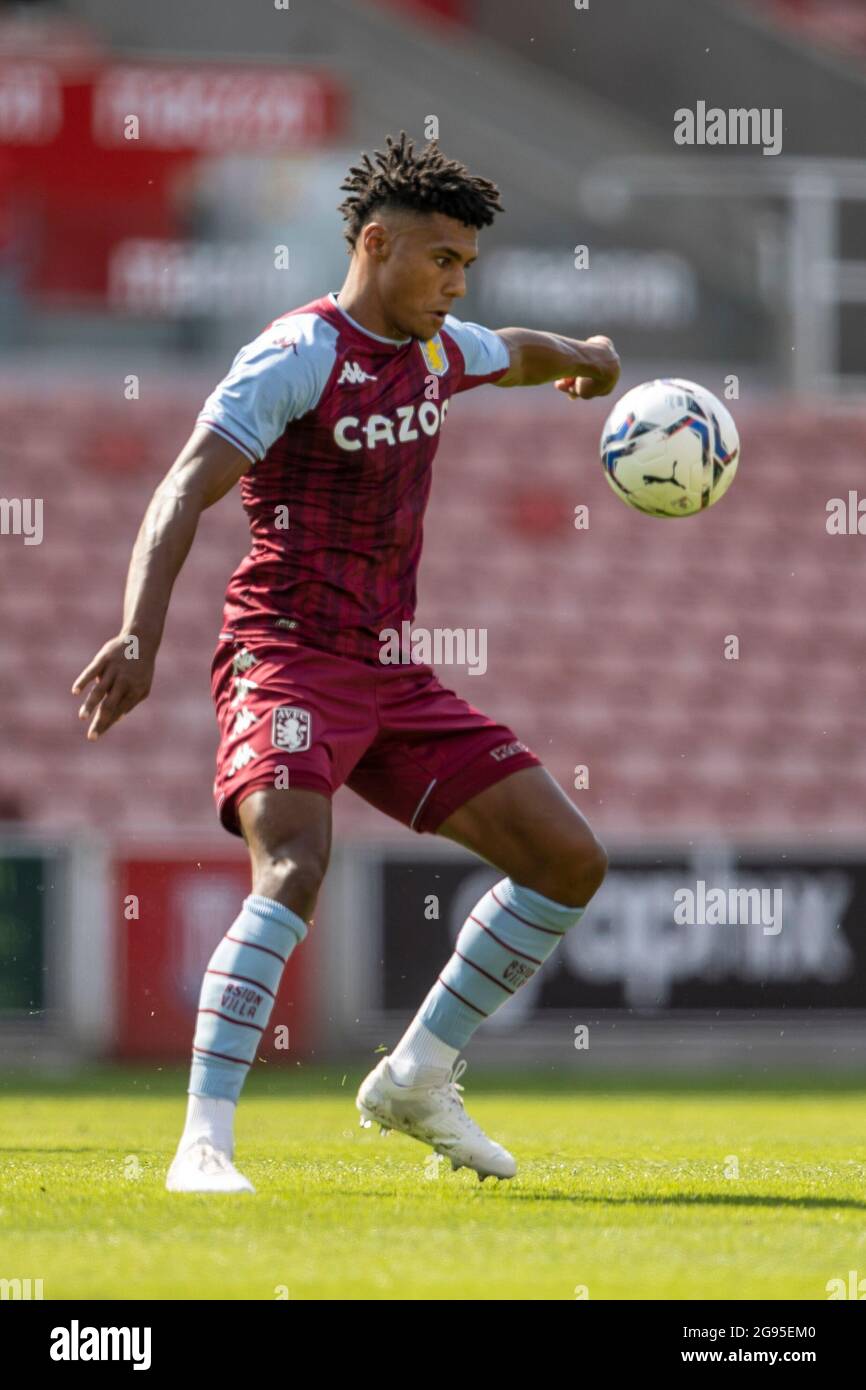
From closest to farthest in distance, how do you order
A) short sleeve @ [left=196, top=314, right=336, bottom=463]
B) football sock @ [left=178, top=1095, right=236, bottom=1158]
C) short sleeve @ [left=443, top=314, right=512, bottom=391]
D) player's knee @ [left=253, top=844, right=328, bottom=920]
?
football sock @ [left=178, top=1095, right=236, bottom=1158]
player's knee @ [left=253, top=844, right=328, bottom=920]
short sleeve @ [left=196, top=314, right=336, bottom=463]
short sleeve @ [left=443, top=314, right=512, bottom=391]

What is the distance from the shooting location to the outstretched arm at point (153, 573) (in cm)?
452

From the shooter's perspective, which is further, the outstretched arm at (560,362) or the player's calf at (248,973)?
the outstretched arm at (560,362)

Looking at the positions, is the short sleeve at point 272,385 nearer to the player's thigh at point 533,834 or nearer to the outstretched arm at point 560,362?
the outstretched arm at point 560,362

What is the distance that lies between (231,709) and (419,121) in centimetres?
1161

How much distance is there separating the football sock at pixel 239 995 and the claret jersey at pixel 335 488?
70 centimetres

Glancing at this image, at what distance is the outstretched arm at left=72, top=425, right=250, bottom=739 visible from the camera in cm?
452

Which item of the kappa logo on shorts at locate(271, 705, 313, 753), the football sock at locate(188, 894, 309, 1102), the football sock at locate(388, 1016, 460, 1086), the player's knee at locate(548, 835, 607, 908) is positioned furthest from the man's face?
the football sock at locate(388, 1016, 460, 1086)

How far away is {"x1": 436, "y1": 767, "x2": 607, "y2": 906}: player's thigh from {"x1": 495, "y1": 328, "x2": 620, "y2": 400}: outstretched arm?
1128 mm

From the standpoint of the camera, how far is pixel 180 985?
10898 millimetres

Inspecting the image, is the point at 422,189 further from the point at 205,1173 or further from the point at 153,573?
the point at 205,1173

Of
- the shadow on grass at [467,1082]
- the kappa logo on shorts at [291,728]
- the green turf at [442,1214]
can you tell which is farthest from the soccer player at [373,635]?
the shadow on grass at [467,1082]

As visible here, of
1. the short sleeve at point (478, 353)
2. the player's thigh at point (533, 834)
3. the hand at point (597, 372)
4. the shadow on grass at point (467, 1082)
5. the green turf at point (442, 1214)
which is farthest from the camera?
the shadow on grass at point (467, 1082)

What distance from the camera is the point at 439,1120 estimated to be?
17.0ft

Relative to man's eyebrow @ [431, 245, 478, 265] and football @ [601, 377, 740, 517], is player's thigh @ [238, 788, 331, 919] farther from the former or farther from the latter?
football @ [601, 377, 740, 517]
